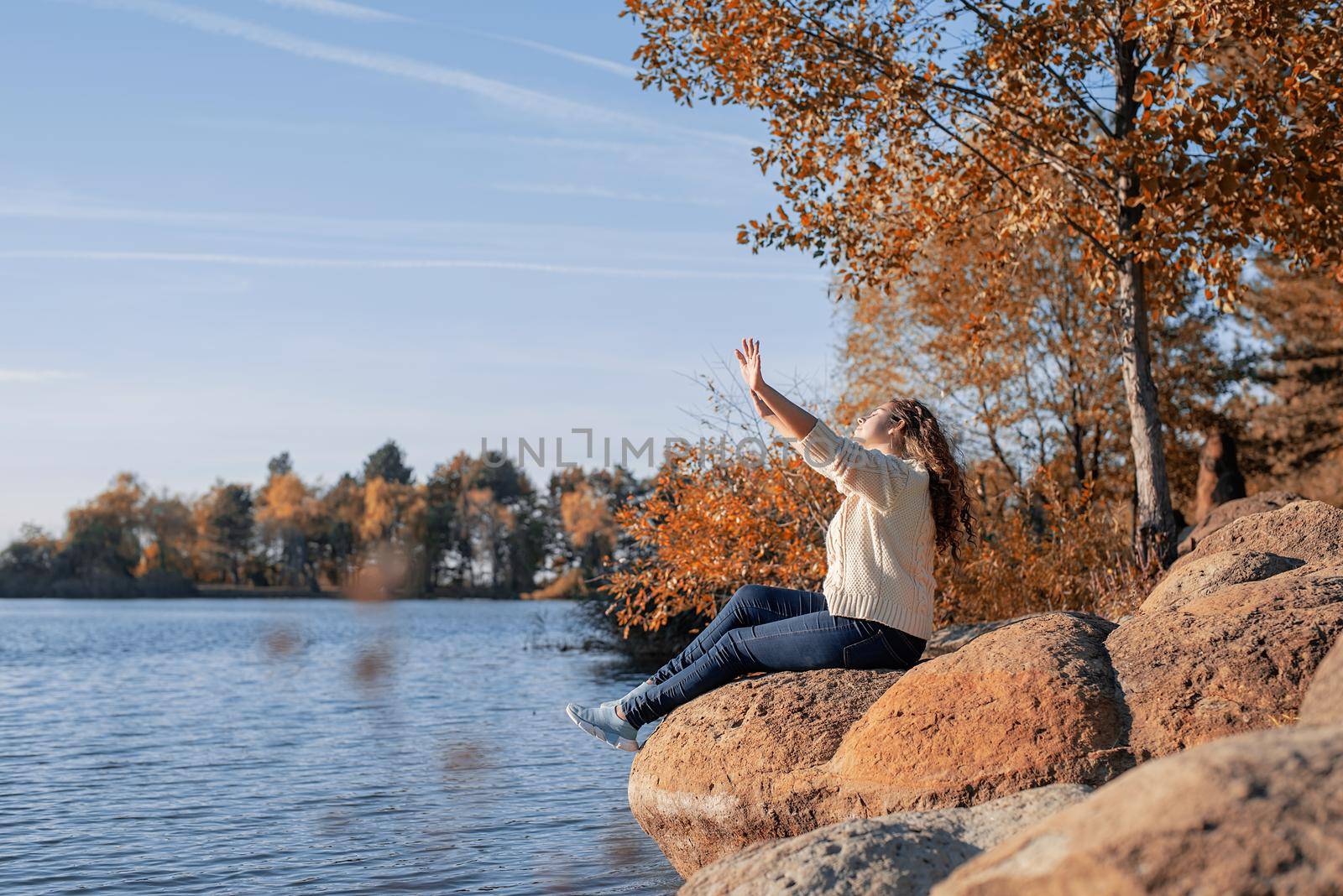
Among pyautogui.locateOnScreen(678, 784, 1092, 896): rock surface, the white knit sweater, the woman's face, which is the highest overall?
the woman's face

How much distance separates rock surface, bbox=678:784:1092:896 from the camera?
425 centimetres

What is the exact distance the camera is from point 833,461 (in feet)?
18.7

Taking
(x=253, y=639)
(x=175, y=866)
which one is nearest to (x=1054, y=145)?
(x=175, y=866)

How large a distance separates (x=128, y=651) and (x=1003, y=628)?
2972cm

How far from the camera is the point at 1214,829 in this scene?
8.86 ft

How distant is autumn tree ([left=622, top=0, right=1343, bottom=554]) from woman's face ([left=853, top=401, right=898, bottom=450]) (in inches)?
231

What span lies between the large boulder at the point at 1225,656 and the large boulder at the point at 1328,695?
59.5 inches

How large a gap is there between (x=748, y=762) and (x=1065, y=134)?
9398 mm

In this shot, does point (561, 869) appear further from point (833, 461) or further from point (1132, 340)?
point (1132, 340)

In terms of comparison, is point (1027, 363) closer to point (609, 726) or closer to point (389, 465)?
point (609, 726)

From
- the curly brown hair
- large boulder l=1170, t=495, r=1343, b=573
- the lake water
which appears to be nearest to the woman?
the curly brown hair

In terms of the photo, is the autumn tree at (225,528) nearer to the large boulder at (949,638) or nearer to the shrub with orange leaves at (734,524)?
the shrub with orange leaves at (734,524)

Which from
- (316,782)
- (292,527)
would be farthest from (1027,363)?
(292,527)

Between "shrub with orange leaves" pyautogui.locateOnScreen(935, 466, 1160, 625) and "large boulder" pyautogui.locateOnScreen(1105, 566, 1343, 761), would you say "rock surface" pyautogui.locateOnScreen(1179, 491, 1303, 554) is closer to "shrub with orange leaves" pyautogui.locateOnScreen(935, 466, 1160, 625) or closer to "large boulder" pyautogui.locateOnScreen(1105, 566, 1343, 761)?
"shrub with orange leaves" pyautogui.locateOnScreen(935, 466, 1160, 625)
